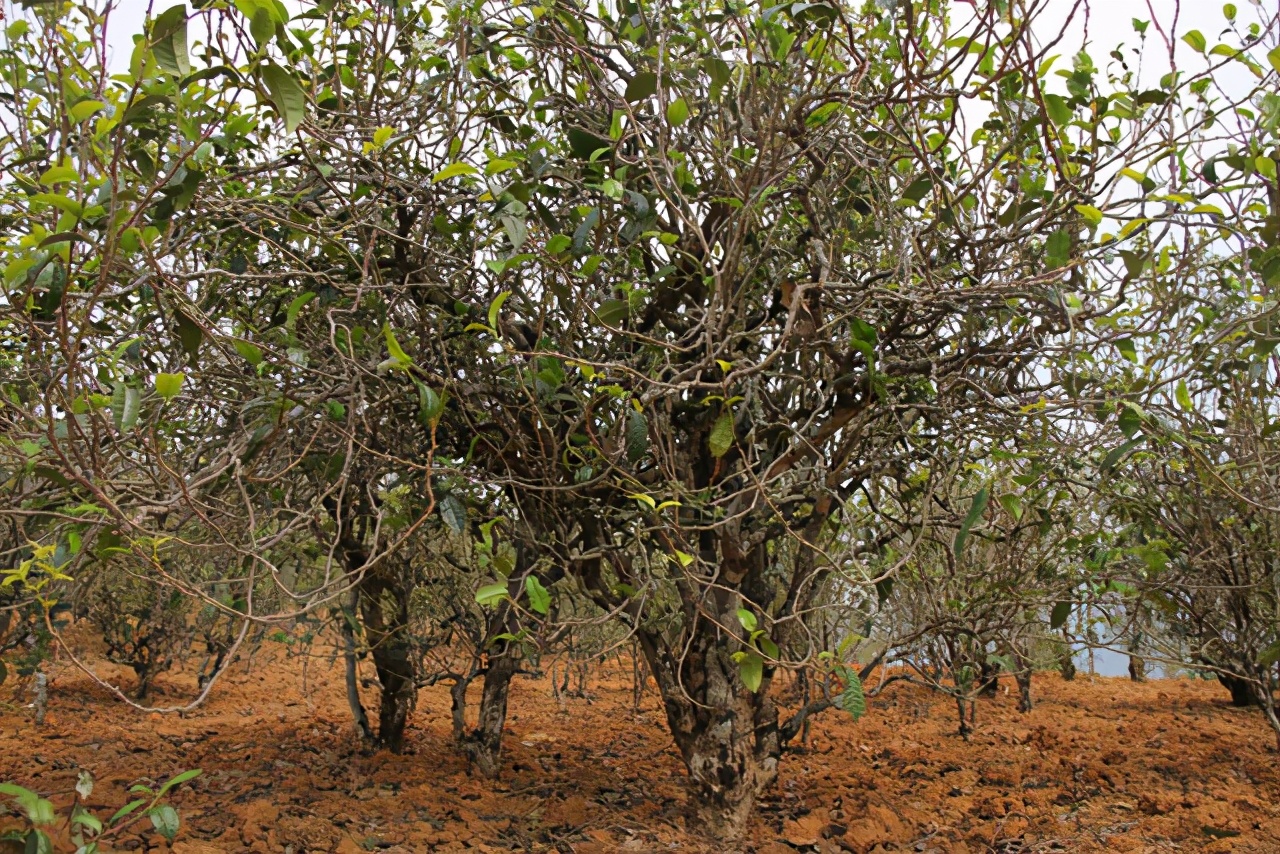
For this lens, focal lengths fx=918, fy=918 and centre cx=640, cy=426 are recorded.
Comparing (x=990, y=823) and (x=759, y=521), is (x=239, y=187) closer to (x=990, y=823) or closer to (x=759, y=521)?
(x=759, y=521)

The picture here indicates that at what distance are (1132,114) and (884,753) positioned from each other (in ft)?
12.2

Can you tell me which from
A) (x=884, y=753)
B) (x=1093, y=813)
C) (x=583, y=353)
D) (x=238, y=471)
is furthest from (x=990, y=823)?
(x=238, y=471)

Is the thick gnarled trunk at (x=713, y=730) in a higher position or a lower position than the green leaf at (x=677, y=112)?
lower

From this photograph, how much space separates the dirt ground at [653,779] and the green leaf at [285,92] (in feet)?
9.25

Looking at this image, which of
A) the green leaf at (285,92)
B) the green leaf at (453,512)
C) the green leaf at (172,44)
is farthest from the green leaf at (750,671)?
the green leaf at (172,44)

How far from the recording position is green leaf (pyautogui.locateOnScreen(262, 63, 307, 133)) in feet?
6.19

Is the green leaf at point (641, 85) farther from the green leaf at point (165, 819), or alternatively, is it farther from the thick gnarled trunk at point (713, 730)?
the green leaf at point (165, 819)

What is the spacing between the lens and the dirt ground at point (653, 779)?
373cm

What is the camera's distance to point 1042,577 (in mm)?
4910

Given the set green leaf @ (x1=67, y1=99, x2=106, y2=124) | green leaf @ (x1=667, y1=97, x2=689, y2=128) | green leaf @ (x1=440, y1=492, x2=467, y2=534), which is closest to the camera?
green leaf @ (x1=67, y1=99, x2=106, y2=124)

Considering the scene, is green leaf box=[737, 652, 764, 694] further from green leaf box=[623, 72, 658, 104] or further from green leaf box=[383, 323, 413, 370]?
green leaf box=[623, 72, 658, 104]

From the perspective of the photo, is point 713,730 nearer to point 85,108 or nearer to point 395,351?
point 395,351

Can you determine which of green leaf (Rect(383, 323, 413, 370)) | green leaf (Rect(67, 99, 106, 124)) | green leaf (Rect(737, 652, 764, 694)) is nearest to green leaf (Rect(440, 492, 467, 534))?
green leaf (Rect(383, 323, 413, 370))

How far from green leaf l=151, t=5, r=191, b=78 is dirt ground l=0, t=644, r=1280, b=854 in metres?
2.88
